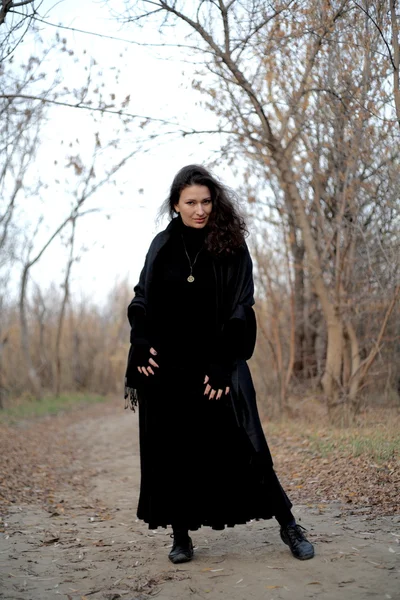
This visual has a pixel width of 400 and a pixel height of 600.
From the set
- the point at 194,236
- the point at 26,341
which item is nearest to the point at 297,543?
the point at 194,236

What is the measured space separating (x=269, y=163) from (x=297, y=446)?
3.26 m

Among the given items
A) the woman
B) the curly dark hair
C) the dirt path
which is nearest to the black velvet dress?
the woman

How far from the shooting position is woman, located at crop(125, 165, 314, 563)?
10.3 feet

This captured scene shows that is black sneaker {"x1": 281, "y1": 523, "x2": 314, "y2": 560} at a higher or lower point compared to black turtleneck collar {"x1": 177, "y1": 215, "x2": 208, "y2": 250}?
lower

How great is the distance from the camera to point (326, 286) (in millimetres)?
7578

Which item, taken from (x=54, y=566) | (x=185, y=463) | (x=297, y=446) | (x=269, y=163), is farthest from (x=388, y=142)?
(x=54, y=566)

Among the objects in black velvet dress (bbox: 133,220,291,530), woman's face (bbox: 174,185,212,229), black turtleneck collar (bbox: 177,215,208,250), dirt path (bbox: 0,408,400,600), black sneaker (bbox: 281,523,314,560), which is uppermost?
woman's face (bbox: 174,185,212,229)

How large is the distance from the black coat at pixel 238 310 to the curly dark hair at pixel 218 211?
0.23ft

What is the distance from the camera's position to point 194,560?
326cm

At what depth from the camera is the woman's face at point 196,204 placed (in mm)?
3369

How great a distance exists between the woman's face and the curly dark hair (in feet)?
0.08

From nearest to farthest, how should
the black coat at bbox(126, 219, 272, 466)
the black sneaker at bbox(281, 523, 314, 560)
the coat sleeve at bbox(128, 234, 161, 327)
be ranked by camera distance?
the black sneaker at bbox(281, 523, 314, 560) → the black coat at bbox(126, 219, 272, 466) → the coat sleeve at bbox(128, 234, 161, 327)

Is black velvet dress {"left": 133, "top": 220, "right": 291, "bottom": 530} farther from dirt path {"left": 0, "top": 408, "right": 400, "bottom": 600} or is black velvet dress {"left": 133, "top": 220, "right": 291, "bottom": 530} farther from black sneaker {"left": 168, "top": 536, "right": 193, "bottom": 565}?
dirt path {"left": 0, "top": 408, "right": 400, "bottom": 600}

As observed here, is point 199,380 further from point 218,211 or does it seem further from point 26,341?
point 26,341
